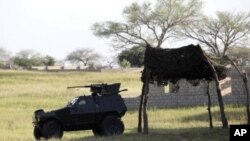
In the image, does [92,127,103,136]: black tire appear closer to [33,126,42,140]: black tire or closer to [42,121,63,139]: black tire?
[42,121,63,139]: black tire

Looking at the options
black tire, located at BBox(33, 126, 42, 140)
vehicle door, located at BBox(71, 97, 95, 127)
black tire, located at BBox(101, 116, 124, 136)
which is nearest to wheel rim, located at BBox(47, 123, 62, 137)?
Result: black tire, located at BBox(33, 126, 42, 140)

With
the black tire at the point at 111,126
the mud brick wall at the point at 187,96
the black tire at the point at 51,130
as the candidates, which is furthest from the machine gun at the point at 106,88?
the mud brick wall at the point at 187,96

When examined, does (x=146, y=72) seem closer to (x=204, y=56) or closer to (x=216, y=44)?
(x=204, y=56)

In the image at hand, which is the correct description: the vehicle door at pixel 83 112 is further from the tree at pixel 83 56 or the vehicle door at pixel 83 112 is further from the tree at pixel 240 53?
the tree at pixel 83 56

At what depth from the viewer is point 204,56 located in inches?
876

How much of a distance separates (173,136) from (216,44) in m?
42.7

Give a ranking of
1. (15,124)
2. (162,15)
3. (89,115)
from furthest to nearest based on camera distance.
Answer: (162,15)
(15,124)
(89,115)

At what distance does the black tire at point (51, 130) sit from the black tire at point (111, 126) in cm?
170

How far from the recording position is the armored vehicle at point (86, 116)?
2230cm

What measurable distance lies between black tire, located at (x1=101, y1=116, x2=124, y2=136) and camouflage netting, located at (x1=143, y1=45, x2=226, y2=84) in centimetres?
245

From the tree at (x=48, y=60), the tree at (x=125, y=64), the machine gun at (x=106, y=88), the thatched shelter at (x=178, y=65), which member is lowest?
the machine gun at (x=106, y=88)

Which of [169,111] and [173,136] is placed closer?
[173,136]

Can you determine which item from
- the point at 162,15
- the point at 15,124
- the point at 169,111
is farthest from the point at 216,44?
the point at 15,124

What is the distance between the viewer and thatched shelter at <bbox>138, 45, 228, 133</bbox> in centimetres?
2239
